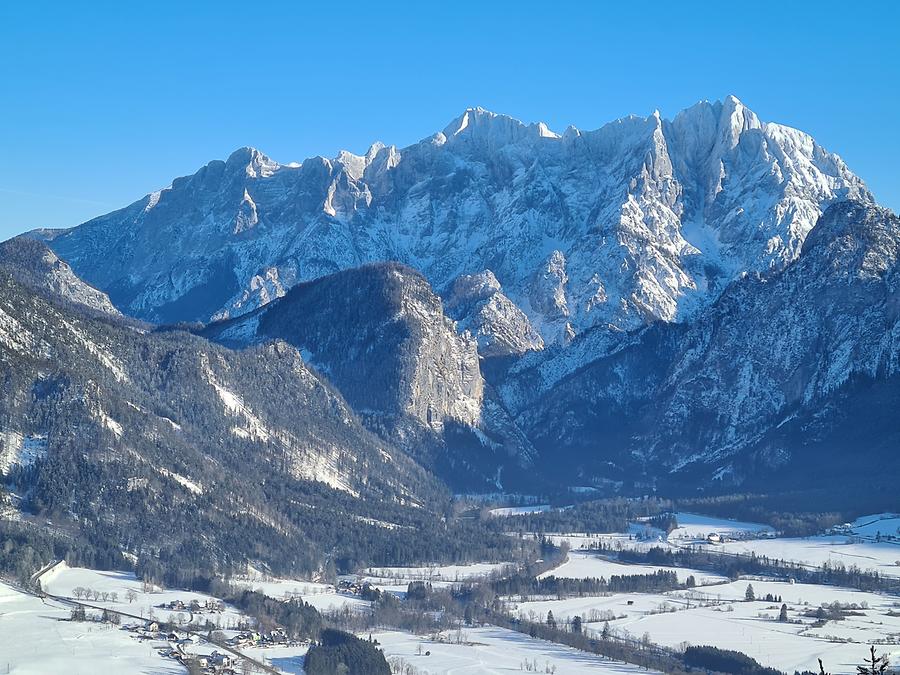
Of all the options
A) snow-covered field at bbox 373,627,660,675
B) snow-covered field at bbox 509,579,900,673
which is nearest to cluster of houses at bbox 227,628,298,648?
snow-covered field at bbox 373,627,660,675

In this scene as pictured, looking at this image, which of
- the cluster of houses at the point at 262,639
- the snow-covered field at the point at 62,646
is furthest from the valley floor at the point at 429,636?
the cluster of houses at the point at 262,639

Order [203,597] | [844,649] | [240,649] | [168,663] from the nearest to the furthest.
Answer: [168,663] < [240,649] < [844,649] < [203,597]

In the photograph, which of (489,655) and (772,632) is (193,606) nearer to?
(489,655)

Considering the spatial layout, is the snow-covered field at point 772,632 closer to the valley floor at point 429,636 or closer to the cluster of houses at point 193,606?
the valley floor at point 429,636

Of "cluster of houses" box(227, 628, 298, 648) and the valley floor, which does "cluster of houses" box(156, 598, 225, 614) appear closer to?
the valley floor

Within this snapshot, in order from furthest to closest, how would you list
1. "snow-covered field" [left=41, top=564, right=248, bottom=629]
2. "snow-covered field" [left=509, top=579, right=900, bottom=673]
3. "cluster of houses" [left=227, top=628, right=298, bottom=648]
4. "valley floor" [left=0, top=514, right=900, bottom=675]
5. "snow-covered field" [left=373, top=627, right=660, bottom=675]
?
"snow-covered field" [left=41, top=564, right=248, bottom=629] → "snow-covered field" [left=509, top=579, right=900, bottom=673] → "cluster of houses" [left=227, top=628, right=298, bottom=648] → "snow-covered field" [left=373, top=627, right=660, bottom=675] → "valley floor" [left=0, top=514, right=900, bottom=675]

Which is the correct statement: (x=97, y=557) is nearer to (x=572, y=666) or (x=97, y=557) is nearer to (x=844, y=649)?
(x=572, y=666)

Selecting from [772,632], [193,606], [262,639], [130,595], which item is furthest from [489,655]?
[130,595]

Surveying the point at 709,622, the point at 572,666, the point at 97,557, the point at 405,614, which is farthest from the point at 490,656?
the point at 97,557
